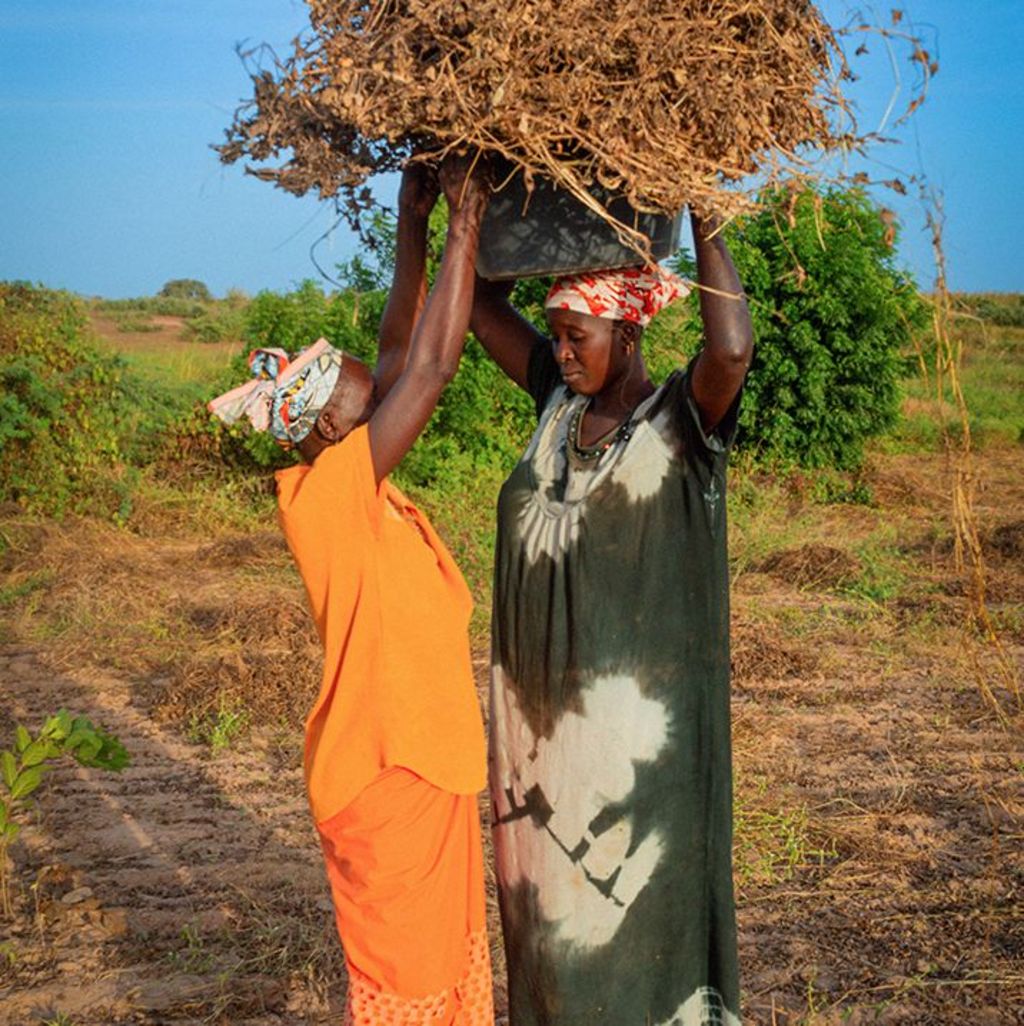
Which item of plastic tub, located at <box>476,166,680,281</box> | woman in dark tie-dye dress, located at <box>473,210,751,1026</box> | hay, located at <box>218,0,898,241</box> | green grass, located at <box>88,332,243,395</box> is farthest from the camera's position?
green grass, located at <box>88,332,243,395</box>

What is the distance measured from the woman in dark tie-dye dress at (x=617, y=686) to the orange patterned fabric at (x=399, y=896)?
0.17 metres

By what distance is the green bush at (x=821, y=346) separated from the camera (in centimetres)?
956

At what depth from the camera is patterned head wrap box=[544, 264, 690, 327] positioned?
2.06m

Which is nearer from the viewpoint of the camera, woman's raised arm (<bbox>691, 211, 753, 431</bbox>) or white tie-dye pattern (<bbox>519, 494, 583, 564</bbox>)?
woman's raised arm (<bbox>691, 211, 753, 431</bbox>)

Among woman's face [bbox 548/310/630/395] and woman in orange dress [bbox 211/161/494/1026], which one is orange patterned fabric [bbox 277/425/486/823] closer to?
woman in orange dress [bbox 211/161/494/1026]

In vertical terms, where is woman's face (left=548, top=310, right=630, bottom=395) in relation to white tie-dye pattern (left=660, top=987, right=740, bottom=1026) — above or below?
above

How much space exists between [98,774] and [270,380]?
295 centimetres

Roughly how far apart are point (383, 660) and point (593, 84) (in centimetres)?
99

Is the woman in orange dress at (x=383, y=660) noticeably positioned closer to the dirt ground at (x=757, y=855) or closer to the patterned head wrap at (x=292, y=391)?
the patterned head wrap at (x=292, y=391)

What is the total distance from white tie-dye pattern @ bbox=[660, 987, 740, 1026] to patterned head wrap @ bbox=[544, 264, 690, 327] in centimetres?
121

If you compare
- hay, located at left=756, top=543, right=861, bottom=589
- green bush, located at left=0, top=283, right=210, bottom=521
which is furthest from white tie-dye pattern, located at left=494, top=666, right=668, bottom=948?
green bush, located at left=0, top=283, right=210, bottom=521

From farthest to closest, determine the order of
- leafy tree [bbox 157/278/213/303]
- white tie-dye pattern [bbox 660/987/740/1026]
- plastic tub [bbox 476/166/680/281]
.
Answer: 1. leafy tree [bbox 157/278/213/303]
2. white tie-dye pattern [bbox 660/987/740/1026]
3. plastic tub [bbox 476/166/680/281]

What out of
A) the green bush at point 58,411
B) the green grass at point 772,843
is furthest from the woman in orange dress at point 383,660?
the green bush at point 58,411

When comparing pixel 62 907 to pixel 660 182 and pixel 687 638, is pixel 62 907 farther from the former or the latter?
pixel 660 182
